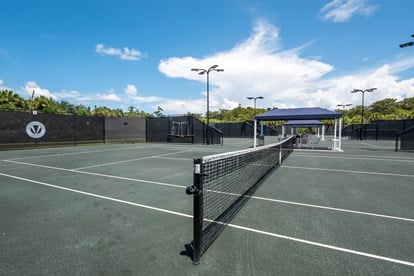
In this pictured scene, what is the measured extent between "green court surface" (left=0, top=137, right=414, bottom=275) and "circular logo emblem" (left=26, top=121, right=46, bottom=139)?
49.3 ft

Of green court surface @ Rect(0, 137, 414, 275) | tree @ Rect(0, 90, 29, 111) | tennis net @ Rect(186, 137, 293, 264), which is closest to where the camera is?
green court surface @ Rect(0, 137, 414, 275)

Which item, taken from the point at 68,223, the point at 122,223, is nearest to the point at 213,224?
the point at 122,223

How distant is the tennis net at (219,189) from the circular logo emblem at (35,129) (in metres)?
19.2

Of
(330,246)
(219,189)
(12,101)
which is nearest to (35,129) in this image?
(219,189)

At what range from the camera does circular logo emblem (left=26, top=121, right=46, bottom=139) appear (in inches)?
705

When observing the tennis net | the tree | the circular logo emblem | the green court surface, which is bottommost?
the green court surface

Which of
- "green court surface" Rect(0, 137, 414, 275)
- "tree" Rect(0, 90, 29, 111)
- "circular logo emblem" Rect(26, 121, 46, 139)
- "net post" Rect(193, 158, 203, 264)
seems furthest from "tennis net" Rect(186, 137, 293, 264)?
"tree" Rect(0, 90, 29, 111)

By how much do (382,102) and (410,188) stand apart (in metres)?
82.7

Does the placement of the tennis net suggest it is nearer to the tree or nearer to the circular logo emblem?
the circular logo emblem

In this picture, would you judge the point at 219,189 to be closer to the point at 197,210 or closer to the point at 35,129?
the point at 197,210

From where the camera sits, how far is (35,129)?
18.3 metres

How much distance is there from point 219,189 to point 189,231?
7.53 ft

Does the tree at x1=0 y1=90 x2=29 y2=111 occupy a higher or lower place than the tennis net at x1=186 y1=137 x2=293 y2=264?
higher

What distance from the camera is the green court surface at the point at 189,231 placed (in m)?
2.59
